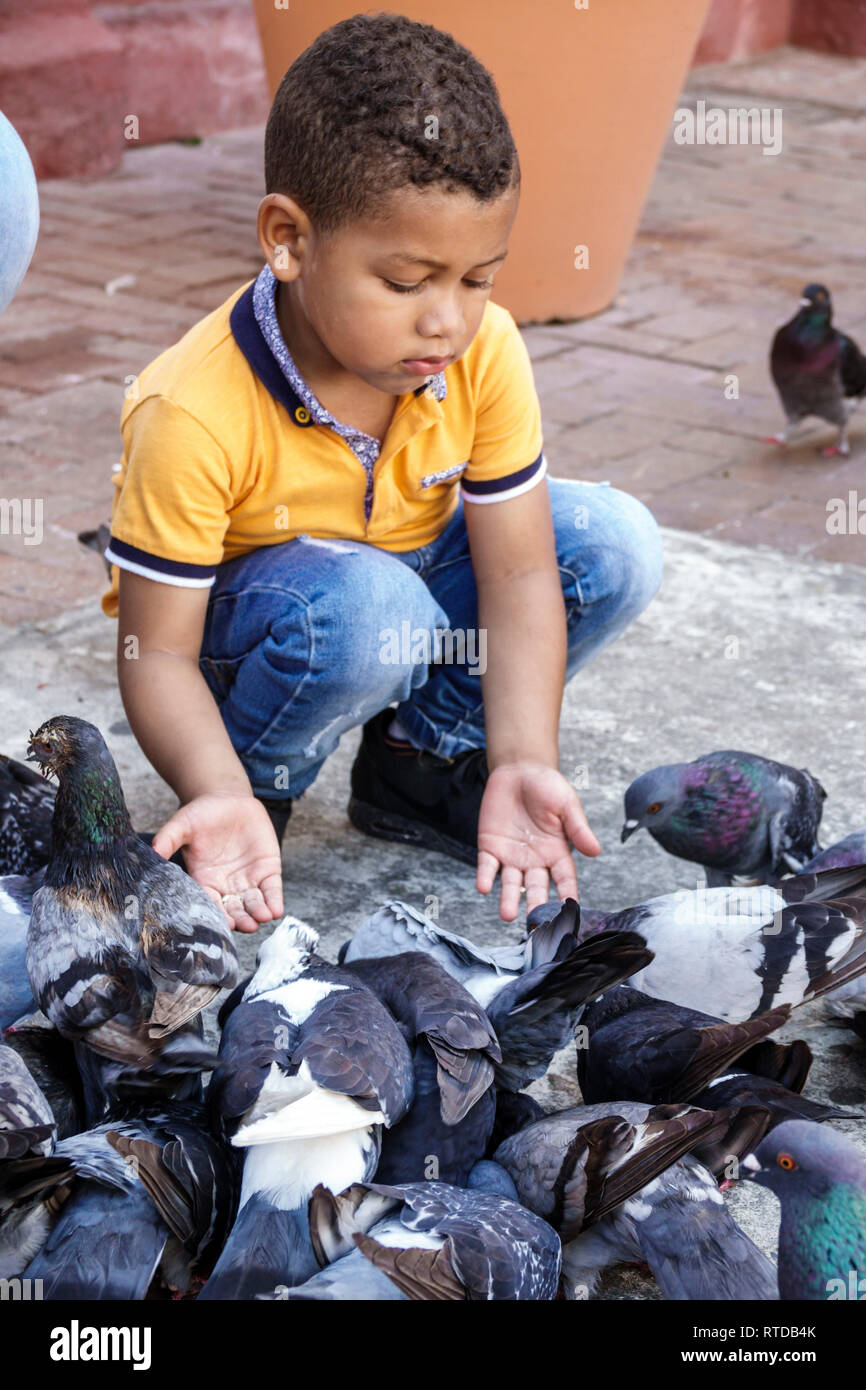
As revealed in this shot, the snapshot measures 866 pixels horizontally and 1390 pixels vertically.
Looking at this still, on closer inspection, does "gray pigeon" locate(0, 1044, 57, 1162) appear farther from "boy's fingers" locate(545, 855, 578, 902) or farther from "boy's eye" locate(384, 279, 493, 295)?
"boy's eye" locate(384, 279, 493, 295)

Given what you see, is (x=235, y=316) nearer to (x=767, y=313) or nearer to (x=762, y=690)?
(x=762, y=690)

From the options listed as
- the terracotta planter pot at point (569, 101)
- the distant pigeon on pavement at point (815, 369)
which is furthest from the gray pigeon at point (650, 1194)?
the terracotta planter pot at point (569, 101)

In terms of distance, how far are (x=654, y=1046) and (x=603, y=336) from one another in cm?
434

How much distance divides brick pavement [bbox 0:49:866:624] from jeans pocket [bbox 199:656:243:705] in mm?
1052

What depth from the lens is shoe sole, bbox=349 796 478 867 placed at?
111 inches

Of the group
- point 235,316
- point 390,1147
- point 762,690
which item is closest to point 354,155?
point 235,316

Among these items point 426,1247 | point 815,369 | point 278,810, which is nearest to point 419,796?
point 278,810

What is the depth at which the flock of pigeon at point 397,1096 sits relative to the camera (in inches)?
64.2

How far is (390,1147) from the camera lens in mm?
1849

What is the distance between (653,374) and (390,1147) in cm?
410

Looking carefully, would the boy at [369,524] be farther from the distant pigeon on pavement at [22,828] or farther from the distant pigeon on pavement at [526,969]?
the distant pigeon on pavement at [22,828]

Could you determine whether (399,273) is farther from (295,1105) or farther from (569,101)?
(569,101)

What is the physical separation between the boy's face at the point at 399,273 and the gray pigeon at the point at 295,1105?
0.86 m

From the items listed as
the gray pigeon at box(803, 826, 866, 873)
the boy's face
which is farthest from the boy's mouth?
the gray pigeon at box(803, 826, 866, 873)
